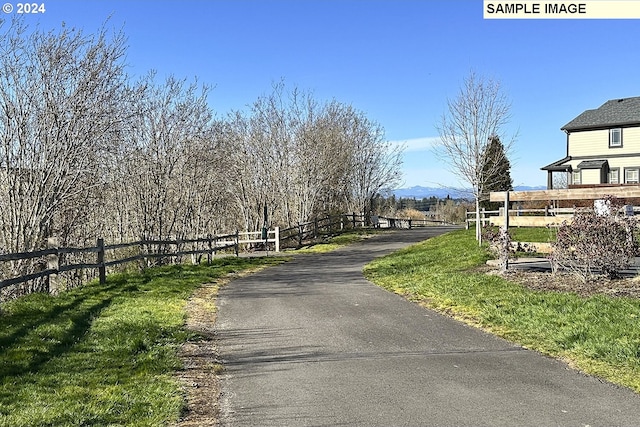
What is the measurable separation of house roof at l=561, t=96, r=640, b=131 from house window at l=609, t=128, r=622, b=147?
50 cm

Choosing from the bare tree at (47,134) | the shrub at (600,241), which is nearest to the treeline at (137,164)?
the bare tree at (47,134)

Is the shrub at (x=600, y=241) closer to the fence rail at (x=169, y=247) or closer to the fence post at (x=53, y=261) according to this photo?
the fence rail at (x=169, y=247)

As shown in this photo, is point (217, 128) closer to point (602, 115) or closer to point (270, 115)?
point (270, 115)

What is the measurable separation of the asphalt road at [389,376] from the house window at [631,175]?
30485mm

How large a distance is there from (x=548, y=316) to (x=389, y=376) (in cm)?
365

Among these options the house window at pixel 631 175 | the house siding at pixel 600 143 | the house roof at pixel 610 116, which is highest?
the house roof at pixel 610 116

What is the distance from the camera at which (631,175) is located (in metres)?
35.0

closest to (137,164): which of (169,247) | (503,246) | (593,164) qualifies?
(169,247)

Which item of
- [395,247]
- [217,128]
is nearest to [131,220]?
[217,128]

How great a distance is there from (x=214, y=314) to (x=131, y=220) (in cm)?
1309

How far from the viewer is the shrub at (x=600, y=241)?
10.0m

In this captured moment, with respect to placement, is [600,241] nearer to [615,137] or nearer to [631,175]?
[631,175]

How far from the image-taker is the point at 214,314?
32.9 ft

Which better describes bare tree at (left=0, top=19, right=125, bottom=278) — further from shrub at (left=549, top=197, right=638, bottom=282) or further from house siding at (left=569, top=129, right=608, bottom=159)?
house siding at (left=569, top=129, right=608, bottom=159)
